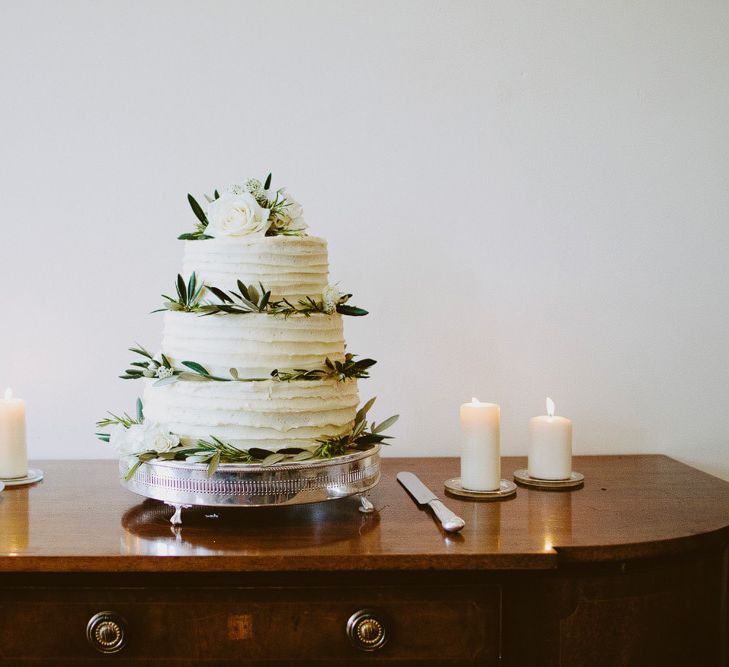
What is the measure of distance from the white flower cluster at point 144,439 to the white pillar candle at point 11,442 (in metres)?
0.35

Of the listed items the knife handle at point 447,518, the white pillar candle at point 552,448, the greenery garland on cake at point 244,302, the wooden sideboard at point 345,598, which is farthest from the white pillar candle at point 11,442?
the white pillar candle at point 552,448

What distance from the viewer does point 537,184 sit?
1.69m

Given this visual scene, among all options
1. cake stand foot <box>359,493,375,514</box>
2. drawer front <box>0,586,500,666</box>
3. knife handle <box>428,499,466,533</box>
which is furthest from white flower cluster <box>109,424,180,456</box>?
knife handle <box>428,499,466,533</box>

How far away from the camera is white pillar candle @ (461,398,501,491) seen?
1.33 metres

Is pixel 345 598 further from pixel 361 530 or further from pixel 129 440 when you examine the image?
pixel 129 440

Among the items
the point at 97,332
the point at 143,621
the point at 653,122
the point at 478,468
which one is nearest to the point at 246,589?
the point at 143,621

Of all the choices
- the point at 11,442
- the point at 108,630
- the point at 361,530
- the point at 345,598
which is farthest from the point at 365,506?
the point at 11,442

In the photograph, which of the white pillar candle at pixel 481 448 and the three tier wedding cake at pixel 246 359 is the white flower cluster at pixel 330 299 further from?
the white pillar candle at pixel 481 448

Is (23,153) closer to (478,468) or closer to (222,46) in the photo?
(222,46)

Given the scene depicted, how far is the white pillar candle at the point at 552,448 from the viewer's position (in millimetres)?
1399

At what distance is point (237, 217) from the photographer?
1162 millimetres

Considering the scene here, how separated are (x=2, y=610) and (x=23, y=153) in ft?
3.40

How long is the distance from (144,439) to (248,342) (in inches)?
8.7

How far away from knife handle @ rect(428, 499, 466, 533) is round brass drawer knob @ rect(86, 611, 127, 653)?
473mm
